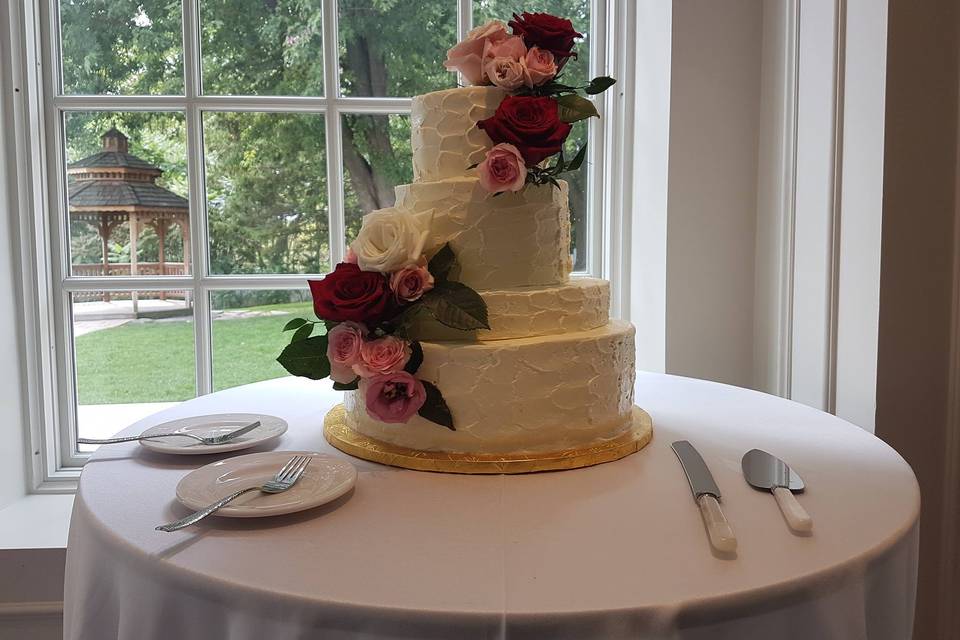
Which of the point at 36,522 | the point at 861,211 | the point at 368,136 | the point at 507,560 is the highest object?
the point at 368,136

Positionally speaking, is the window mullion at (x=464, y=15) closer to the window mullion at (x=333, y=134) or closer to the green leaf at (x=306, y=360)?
the window mullion at (x=333, y=134)

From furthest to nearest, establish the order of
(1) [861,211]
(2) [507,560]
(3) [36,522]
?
(3) [36,522]
(1) [861,211]
(2) [507,560]

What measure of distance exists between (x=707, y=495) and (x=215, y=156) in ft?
4.96

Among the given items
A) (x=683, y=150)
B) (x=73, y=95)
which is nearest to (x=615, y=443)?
(x=683, y=150)

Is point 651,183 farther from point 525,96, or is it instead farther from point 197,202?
point 197,202

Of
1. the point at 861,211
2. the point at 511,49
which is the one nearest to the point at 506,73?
the point at 511,49

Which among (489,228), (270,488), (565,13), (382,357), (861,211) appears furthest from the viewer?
(565,13)

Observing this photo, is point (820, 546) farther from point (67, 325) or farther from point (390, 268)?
point (67, 325)

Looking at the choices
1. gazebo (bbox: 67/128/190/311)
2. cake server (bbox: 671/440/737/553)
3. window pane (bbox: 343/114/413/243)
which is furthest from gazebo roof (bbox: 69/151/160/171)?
cake server (bbox: 671/440/737/553)

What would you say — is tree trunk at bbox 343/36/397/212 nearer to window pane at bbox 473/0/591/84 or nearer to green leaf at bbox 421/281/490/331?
window pane at bbox 473/0/591/84

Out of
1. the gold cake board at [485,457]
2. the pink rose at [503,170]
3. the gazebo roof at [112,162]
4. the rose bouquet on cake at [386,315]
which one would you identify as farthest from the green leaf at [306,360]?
the gazebo roof at [112,162]

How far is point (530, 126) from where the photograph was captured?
811mm

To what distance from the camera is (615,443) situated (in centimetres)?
86

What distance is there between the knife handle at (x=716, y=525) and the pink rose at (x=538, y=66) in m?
0.51
